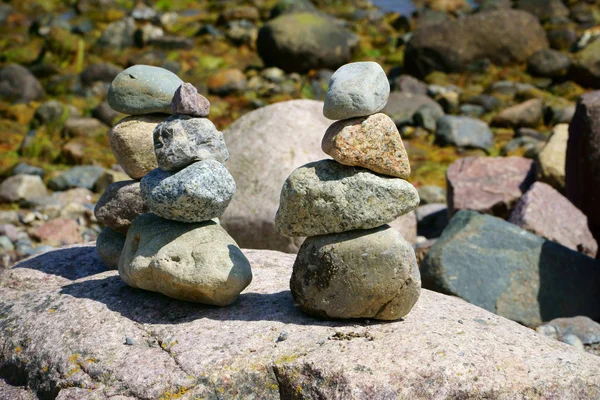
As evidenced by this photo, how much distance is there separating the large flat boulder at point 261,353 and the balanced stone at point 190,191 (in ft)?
2.28

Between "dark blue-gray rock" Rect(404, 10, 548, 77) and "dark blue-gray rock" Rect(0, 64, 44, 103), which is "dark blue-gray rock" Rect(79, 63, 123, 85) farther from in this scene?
"dark blue-gray rock" Rect(404, 10, 548, 77)

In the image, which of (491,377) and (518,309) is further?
(518,309)

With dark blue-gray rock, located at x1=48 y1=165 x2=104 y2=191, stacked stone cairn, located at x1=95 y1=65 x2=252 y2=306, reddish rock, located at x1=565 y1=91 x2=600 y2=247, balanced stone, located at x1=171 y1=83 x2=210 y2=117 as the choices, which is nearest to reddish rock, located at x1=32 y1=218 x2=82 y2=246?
dark blue-gray rock, located at x1=48 y1=165 x2=104 y2=191

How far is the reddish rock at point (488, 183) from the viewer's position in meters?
10.5

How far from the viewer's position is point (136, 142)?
5.85 metres

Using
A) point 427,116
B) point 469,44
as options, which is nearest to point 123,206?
point 427,116

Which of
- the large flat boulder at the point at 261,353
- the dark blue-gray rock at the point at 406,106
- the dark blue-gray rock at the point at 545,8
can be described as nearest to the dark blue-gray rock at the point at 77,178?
the dark blue-gray rock at the point at 406,106

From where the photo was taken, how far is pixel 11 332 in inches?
208

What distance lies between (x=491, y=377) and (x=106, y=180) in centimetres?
932

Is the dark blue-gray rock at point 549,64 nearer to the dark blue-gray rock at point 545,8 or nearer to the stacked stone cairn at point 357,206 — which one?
the dark blue-gray rock at point 545,8

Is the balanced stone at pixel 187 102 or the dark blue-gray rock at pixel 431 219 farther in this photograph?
the dark blue-gray rock at pixel 431 219

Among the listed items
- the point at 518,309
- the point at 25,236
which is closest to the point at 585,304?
the point at 518,309

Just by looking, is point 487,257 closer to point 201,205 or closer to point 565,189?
point 565,189

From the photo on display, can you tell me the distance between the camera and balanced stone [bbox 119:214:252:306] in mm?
5137
